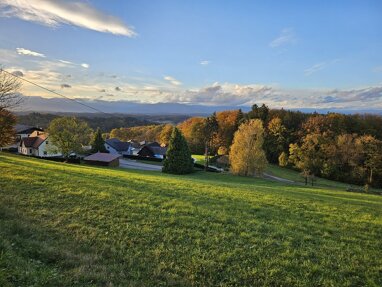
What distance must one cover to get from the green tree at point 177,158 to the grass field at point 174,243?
118ft

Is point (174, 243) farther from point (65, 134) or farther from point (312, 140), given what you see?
point (312, 140)

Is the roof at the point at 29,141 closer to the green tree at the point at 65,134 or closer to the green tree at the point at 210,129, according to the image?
the green tree at the point at 65,134

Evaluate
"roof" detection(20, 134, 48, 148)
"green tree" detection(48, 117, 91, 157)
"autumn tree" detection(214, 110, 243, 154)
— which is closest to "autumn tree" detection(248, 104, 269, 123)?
"autumn tree" detection(214, 110, 243, 154)

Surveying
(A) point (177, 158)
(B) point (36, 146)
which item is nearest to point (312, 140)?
(A) point (177, 158)

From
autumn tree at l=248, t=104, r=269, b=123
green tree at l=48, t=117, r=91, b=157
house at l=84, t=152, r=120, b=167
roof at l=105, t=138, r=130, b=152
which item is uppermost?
autumn tree at l=248, t=104, r=269, b=123

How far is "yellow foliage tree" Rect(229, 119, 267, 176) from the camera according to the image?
48.3 m

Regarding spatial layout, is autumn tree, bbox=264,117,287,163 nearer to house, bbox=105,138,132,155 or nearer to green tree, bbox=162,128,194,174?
green tree, bbox=162,128,194,174

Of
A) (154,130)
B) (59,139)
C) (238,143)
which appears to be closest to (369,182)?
(238,143)

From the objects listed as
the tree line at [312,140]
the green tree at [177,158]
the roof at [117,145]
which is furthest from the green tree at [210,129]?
the green tree at [177,158]

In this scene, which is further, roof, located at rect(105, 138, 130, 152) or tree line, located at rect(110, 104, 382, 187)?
roof, located at rect(105, 138, 130, 152)

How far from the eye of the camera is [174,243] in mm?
7820

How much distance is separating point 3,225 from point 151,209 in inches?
176

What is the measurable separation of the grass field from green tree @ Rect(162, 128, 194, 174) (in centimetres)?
3585

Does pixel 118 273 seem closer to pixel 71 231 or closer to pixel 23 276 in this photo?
pixel 23 276
